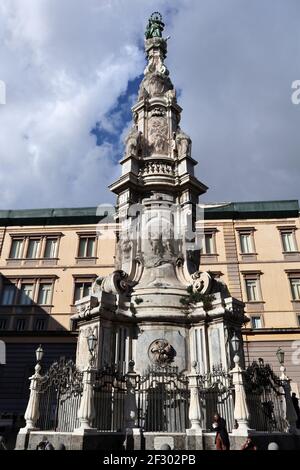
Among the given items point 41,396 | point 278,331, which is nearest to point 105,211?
point 278,331

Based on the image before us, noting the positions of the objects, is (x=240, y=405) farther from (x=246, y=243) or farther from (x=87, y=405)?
(x=246, y=243)

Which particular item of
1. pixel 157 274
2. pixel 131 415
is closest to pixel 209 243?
pixel 157 274

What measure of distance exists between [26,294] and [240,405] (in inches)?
969

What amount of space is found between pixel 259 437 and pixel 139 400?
302 centimetres

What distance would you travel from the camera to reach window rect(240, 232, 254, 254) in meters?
31.7

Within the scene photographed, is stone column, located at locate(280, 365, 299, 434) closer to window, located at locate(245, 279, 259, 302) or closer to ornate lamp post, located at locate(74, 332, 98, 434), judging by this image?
ornate lamp post, located at locate(74, 332, 98, 434)

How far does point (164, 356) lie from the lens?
37.3 feet

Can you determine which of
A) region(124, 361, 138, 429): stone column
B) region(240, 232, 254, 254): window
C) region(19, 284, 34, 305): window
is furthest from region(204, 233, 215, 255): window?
region(124, 361, 138, 429): stone column

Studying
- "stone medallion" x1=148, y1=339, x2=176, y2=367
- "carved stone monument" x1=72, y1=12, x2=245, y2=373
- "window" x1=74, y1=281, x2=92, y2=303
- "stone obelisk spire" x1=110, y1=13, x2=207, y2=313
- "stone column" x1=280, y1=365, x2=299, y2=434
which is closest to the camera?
"stone column" x1=280, y1=365, x2=299, y2=434

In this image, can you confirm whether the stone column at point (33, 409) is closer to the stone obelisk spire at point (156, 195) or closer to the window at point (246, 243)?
the stone obelisk spire at point (156, 195)

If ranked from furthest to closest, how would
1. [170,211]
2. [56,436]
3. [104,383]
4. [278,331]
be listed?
[278,331] < [170,211] < [104,383] < [56,436]

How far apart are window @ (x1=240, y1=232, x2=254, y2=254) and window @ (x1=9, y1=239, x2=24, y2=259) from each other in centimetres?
1884
